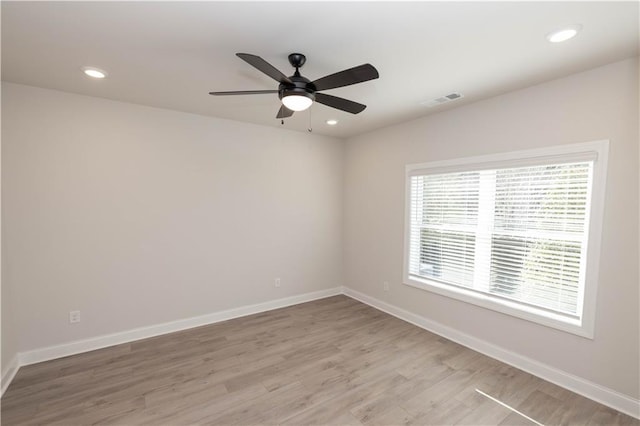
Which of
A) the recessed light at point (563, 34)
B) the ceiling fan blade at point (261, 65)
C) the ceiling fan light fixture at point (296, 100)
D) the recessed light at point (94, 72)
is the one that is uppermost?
the recessed light at point (563, 34)

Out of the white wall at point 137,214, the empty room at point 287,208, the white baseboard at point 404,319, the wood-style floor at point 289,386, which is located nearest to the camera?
the empty room at point 287,208

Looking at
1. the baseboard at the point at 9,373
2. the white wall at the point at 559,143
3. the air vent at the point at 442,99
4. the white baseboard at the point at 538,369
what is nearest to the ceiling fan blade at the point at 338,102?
the air vent at the point at 442,99

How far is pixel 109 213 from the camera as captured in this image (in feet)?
10.00

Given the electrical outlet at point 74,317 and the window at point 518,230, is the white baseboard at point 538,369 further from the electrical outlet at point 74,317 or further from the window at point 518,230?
the electrical outlet at point 74,317

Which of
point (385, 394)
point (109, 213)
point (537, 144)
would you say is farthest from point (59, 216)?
point (537, 144)

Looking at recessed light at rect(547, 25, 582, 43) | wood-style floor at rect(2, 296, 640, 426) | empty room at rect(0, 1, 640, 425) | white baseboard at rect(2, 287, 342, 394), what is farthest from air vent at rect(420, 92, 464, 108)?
white baseboard at rect(2, 287, 342, 394)

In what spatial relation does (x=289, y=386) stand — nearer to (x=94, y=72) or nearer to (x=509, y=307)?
(x=509, y=307)

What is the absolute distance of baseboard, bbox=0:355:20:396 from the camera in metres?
2.33

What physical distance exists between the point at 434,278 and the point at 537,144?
6.09 ft

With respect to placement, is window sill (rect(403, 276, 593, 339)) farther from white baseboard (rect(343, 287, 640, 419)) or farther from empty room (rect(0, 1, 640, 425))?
white baseboard (rect(343, 287, 640, 419))

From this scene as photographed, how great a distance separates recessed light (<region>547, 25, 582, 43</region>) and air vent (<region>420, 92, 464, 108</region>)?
97cm

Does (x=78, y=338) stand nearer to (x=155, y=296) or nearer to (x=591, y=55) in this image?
(x=155, y=296)

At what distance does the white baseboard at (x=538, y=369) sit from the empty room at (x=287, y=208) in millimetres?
19

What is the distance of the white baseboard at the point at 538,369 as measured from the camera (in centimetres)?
214
